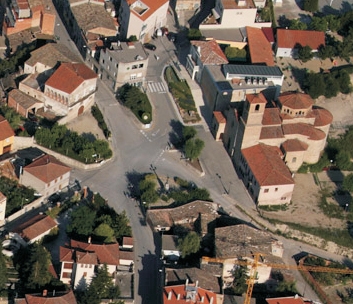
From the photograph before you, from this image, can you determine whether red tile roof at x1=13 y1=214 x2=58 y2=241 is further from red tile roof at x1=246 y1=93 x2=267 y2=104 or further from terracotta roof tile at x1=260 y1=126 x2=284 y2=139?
terracotta roof tile at x1=260 y1=126 x2=284 y2=139

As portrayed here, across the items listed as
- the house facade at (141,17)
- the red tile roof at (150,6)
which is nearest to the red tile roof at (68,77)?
the house facade at (141,17)

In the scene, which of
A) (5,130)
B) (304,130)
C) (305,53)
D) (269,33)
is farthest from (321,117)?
(5,130)

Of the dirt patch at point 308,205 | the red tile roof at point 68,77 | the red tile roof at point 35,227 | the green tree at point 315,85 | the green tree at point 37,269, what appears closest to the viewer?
the green tree at point 37,269

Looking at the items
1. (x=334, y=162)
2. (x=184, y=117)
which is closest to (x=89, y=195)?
(x=184, y=117)

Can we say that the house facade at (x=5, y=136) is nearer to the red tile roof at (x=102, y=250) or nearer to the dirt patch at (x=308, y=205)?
the red tile roof at (x=102, y=250)

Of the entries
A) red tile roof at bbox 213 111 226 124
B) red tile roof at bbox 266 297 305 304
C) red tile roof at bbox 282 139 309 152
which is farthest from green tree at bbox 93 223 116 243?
red tile roof at bbox 282 139 309 152

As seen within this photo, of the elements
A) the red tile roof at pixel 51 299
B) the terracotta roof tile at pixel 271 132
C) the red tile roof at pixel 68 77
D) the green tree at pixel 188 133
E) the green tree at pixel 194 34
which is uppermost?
the red tile roof at pixel 68 77
